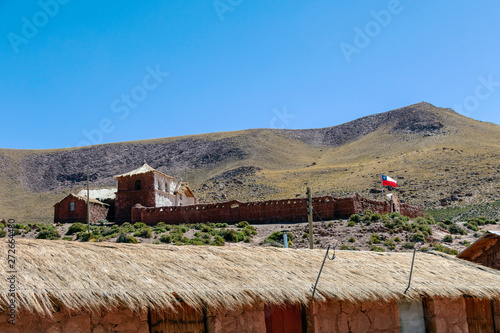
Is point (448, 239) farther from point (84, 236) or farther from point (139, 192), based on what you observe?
point (139, 192)

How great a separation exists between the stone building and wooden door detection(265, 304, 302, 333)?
17 mm

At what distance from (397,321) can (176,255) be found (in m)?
4.38

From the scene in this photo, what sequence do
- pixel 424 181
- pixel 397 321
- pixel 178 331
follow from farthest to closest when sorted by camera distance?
pixel 424 181, pixel 397 321, pixel 178 331

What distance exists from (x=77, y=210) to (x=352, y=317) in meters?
38.6

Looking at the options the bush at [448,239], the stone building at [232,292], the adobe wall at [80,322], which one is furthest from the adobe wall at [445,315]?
the bush at [448,239]

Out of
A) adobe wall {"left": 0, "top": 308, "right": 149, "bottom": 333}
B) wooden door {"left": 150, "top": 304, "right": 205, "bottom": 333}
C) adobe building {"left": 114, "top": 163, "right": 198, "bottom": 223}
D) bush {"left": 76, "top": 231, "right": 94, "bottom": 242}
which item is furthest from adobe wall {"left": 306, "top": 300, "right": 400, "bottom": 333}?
adobe building {"left": 114, "top": 163, "right": 198, "bottom": 223}

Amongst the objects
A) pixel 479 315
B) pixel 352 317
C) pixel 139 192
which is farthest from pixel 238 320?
pixel 139 192

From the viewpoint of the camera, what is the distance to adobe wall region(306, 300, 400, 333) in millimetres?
9016

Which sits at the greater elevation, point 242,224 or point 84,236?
point 242,224

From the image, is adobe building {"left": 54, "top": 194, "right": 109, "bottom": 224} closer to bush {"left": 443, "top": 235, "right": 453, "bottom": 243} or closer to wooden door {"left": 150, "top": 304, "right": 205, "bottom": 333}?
bush {"left": 443, "top": 235, "right": 453, "bottom": 243}

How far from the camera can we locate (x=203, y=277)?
826cm

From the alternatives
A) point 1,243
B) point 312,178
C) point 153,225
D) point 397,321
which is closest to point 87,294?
point 1,243

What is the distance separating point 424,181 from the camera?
63.8 metres

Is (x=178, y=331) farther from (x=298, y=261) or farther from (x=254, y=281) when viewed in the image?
(x=298, y=261)
